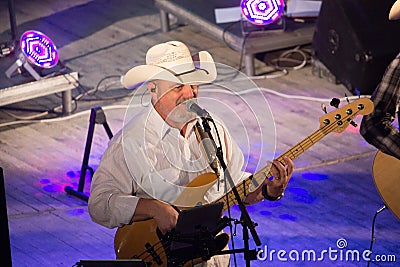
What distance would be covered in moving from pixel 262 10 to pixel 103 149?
1937 millimetres

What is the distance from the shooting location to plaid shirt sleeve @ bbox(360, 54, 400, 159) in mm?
5250

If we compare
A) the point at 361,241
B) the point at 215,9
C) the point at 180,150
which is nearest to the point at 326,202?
the point at 361,241

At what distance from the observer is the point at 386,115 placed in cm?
529

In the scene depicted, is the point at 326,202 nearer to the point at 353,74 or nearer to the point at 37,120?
the point at 353,74

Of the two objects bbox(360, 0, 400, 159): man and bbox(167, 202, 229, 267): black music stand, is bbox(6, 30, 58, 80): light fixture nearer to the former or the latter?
bbox(360, 0, 400, 159): man

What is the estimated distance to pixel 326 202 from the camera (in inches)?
265

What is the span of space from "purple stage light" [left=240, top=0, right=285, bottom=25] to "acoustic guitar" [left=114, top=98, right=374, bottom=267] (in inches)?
140

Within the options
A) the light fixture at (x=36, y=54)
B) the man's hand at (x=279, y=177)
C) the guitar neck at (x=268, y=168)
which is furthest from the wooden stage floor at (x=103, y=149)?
the man's hand at (x=279, y=177)

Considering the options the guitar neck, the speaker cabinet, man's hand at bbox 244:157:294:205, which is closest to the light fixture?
the speaker cabinet

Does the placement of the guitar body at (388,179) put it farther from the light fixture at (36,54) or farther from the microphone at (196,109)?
the light fixture at (36,54)

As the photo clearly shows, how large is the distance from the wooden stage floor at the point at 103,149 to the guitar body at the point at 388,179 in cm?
63

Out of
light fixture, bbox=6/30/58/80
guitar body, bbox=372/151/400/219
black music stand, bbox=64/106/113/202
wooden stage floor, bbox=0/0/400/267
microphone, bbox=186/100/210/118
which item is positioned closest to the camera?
microphone, bbox=186/100/210/118

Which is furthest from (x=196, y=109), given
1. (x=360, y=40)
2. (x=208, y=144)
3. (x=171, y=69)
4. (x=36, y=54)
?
(x=360, y=40)
